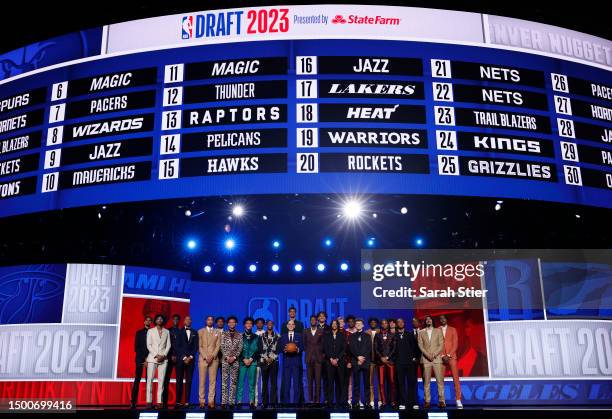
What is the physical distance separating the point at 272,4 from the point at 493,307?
7.85m

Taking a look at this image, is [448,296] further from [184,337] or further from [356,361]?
[184,337]

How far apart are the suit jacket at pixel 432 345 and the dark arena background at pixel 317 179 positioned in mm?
41

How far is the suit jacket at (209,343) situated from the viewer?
987 centimetres

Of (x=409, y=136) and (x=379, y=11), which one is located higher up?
(x=379, y=11)

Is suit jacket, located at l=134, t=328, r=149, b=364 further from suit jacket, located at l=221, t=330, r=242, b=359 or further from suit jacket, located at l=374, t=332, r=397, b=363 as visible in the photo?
suit jacket, located at l=374, t=332, r=397, b=363

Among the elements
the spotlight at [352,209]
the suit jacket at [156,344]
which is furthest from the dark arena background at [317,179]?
the spotlight at [352,209]

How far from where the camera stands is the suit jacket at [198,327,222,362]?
32.4 ft

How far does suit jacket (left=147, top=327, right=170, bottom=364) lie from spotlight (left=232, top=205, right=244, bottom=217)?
10.7 ft

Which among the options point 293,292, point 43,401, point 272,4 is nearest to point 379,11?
point 272,4

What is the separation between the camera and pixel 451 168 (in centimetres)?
874

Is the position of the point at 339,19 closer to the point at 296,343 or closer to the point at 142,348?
the point at 296,343

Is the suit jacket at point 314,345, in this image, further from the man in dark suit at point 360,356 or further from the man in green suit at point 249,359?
the man in green suit at point 249,359

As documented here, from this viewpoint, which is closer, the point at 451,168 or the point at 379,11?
the point at 451,168
